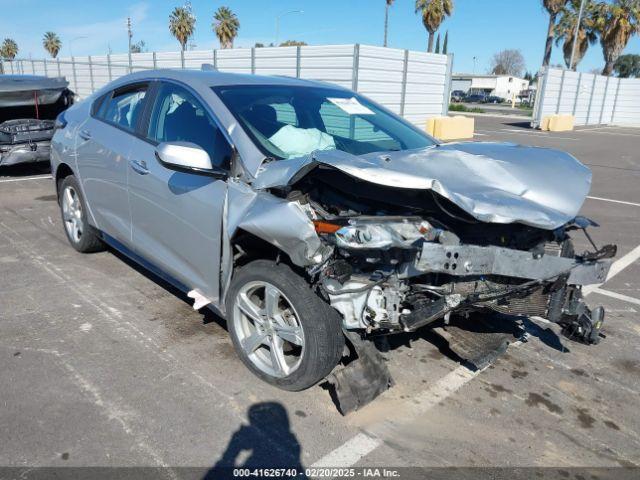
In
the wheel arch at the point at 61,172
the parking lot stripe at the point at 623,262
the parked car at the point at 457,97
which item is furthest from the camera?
the parked car at the point at 457,97

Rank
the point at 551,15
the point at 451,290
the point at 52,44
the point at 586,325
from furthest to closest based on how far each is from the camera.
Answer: the point at 52,44, the point at 551,15, the point at 586,325, the point at 451,290

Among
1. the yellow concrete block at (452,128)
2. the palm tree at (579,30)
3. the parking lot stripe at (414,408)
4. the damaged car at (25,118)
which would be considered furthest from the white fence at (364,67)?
the palm tree at (579,30)

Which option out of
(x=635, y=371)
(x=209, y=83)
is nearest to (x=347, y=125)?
(x=209, y=83)

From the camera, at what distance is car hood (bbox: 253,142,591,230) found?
243 centimetres

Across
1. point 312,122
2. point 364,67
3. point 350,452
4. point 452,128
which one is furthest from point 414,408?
point 452,128

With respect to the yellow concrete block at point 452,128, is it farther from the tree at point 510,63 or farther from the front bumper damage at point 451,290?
the tree at point 510,63

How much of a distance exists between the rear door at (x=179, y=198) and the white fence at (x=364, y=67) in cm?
1157

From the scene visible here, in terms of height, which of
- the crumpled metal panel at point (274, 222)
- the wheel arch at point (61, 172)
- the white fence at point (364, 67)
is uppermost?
the white fence at point (364, 67)

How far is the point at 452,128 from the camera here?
64.7 feet

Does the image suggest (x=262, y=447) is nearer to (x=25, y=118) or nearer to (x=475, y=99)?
(x=25, y=118)

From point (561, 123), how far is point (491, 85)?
243 feet

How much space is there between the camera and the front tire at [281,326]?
8.96ft

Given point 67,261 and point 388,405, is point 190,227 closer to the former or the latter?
point 388,405

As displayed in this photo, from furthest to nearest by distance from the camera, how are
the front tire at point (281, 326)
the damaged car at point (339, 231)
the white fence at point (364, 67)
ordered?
the white fence at point (364, 67), the front tire at point (281, 326), the damaged car at point (339, 231)
